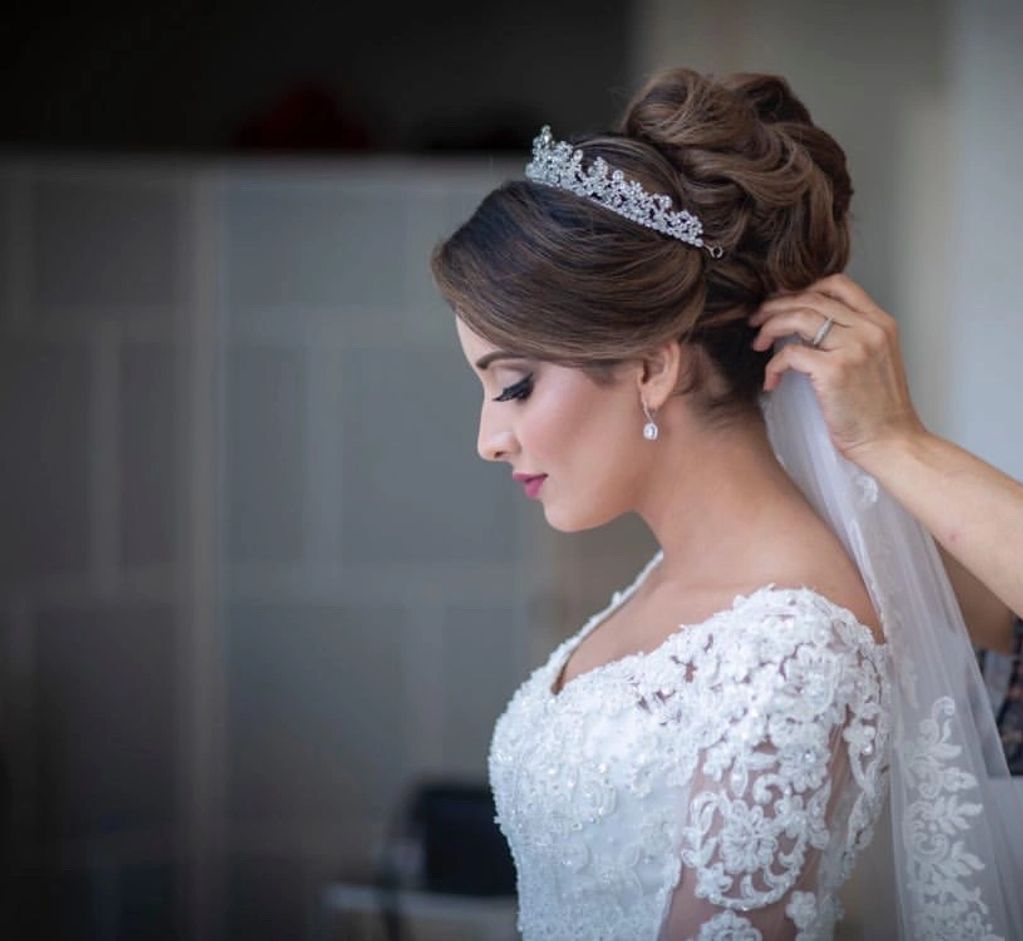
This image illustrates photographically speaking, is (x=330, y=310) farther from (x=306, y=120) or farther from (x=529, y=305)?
(x=529, y=305)

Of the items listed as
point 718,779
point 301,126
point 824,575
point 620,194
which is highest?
point 301,126

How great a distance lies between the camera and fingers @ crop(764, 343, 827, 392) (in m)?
1.30

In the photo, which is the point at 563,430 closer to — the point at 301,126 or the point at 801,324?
the point at 801,324

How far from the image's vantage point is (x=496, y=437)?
56.4 inches

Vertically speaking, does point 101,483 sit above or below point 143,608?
above

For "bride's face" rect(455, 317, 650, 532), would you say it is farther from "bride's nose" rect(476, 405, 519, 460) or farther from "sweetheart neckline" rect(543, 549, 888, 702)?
"sweetheart neckline" rect(543, 549, 888, 702)

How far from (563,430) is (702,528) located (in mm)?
172

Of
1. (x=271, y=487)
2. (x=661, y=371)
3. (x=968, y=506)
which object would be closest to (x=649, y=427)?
(x=661, y=371)

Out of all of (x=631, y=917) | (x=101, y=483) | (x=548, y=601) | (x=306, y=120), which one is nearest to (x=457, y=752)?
(x=548, y=601)

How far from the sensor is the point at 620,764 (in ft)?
4.39

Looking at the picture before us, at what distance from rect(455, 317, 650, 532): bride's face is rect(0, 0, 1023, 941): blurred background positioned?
5.73 ft

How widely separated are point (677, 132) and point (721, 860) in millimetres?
674

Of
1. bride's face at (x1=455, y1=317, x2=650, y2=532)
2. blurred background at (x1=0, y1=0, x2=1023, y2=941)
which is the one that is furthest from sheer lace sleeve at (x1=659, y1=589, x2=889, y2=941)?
blurred background at (x1=0, y1=0, x2=1023, y2=941)

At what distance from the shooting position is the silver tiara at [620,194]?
1.36 m
